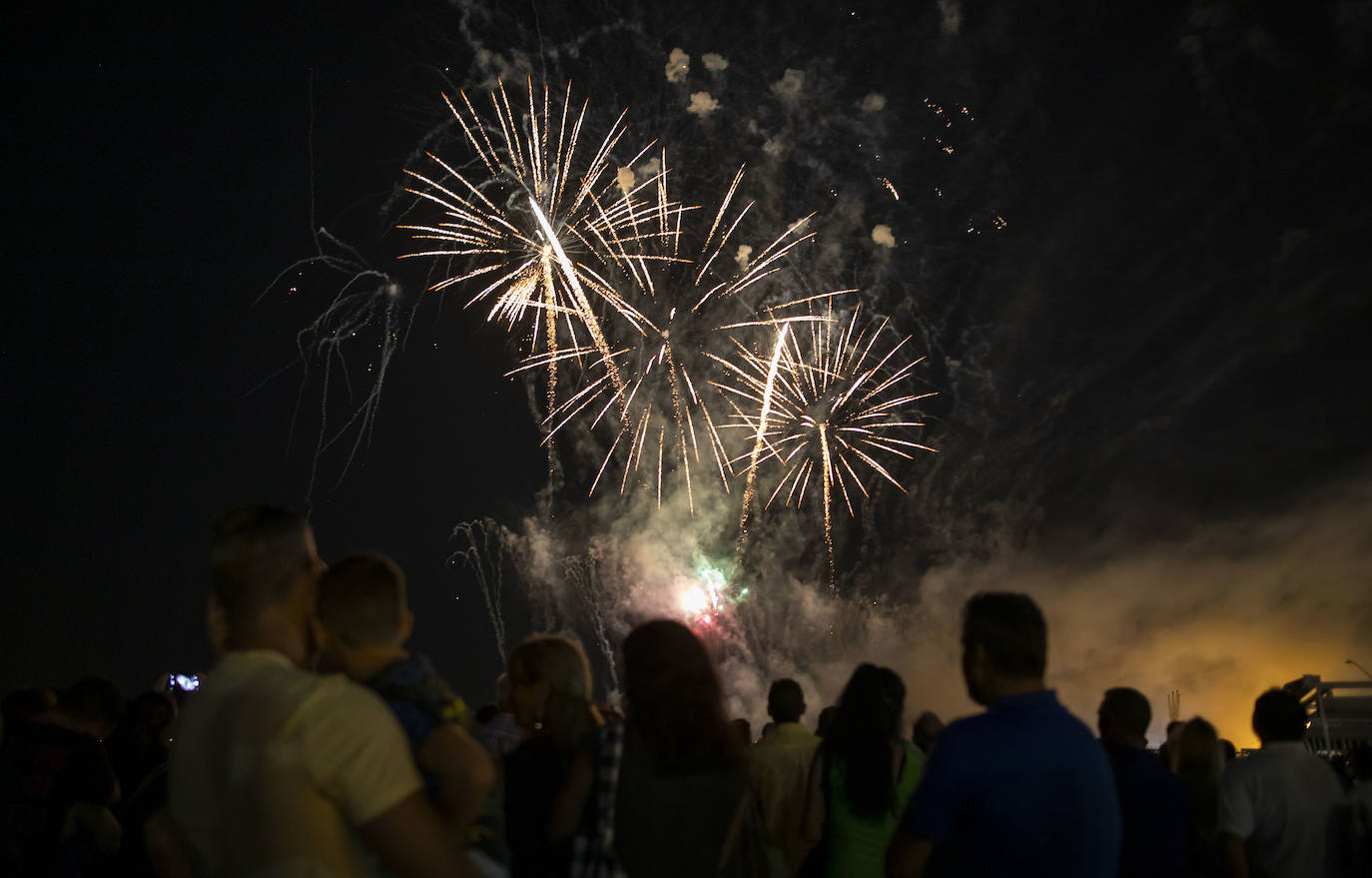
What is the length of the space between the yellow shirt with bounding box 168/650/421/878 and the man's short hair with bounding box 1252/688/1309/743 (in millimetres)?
4272

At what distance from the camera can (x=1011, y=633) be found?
3.04 metres

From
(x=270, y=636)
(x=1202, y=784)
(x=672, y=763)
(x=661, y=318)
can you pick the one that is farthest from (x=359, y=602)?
(x=661, y=318)

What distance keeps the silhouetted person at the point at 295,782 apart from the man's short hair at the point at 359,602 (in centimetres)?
37

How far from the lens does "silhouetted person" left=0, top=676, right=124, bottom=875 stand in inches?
162

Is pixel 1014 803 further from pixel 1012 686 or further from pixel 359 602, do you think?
pixel 359 602

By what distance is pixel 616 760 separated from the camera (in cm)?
305

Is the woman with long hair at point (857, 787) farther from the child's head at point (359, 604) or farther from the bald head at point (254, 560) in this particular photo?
the bald head at point (254, 560)

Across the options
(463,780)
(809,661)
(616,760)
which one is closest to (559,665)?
(616,760)

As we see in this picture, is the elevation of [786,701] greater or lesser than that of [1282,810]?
greater

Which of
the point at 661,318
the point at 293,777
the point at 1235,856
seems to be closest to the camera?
the point at 293,777

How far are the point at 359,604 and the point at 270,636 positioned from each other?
0.99 feet

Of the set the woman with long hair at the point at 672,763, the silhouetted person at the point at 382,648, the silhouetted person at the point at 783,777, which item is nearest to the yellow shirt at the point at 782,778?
the silhouetted person at the point at 783,777

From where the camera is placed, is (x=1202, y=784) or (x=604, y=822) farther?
(x=1202, y=784)

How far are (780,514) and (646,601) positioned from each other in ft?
22.0
